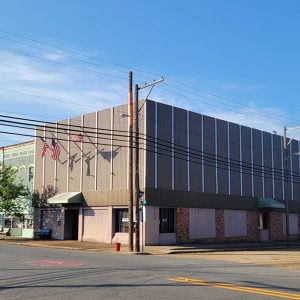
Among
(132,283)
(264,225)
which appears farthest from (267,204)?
(132,283)

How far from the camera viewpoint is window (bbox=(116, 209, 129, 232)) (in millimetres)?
34562

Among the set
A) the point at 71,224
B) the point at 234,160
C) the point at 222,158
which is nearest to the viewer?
the point at 222,158

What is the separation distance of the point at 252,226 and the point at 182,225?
9.52 metres

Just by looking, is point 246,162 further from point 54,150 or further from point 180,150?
point 54,150

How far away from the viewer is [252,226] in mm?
42188

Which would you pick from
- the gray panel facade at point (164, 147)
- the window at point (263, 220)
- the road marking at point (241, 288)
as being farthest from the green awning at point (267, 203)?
the road marking at point (241, 288)

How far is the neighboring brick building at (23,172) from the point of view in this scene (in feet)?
147

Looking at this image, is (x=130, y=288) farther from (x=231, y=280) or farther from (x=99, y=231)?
(x=99, y=231)

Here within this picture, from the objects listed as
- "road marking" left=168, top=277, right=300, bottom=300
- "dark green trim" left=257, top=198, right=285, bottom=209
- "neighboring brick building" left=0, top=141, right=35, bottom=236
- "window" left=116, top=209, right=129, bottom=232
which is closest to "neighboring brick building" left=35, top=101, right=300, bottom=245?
"window" left=116, top=209, right=129, bottom=232

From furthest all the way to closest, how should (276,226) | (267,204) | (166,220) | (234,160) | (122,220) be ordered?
1. (276,226)
2. (267,204)
3. (234,160)
4. (122,220)
5. (166,220)

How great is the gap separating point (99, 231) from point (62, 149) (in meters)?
8.03

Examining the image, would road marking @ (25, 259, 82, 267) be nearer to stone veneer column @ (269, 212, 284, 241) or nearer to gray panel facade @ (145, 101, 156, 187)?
gray panel facade @ (145, 101, 156, 187)

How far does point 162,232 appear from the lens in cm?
3406

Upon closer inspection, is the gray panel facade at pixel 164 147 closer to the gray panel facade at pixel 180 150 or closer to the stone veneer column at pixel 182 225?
the gray panel facade at pixel 180 150
